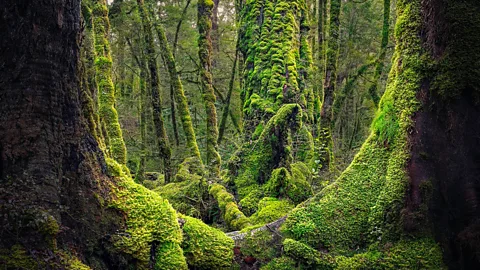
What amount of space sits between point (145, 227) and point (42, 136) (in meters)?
1.42

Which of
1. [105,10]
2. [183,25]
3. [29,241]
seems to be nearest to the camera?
[29,241]

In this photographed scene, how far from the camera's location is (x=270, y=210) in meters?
7.67

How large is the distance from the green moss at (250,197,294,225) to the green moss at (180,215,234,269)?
Result: 8.11 feet

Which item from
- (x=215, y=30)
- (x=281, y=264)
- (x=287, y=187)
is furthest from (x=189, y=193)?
(x=215, y=30)

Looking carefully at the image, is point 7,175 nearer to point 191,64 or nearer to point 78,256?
point 78,256

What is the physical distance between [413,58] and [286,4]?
710 centimetres

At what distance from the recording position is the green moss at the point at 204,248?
14.9 feet

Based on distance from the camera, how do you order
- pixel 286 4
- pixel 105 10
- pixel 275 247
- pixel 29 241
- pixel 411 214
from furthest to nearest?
pixel 286 4
pixel 105 10
pixel 275 247
pixel 411 214
pixel 29 241

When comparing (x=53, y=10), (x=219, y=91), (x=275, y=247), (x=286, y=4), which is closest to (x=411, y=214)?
(x=275, y=247)

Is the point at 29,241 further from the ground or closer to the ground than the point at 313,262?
further from the ground

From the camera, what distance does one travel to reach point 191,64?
21.5m

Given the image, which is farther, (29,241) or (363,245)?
(363,245)

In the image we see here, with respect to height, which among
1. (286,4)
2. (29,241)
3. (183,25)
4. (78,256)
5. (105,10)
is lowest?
(78,256)

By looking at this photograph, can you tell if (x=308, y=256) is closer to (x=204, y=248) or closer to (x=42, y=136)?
(x=204, y=248)
